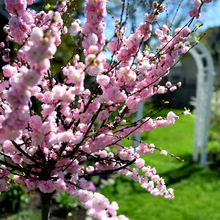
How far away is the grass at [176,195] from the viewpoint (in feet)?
12.9

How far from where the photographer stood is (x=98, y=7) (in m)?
1.04

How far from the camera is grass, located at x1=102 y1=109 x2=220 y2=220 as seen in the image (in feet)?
12.9

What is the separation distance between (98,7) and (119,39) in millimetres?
206

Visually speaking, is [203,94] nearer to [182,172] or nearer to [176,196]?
[182,172]

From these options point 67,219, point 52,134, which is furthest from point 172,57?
point 67,219

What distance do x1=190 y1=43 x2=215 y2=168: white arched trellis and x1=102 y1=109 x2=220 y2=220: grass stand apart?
0.51 meters

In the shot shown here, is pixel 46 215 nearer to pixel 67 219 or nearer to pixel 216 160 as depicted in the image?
pixel 67 219

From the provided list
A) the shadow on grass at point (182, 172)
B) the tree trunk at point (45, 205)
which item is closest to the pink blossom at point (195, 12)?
the tree trunk at point (45, 205)


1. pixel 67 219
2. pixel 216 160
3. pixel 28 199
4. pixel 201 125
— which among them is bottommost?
pixel 67 219

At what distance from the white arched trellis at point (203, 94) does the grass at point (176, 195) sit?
508 mm

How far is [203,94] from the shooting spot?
6.25m

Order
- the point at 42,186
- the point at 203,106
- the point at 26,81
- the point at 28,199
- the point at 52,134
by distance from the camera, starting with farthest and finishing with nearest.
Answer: the point at 203,106
the point at 28,199
the point at 42,186
the point at 52,134
the point at 26,81

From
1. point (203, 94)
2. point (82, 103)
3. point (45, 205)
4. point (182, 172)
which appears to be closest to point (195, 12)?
point (82, 103)

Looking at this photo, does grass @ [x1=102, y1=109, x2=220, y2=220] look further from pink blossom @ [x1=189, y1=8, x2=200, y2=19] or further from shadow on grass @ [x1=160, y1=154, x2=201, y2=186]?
pink blossom @ [x1=189, y1=8, x2=200, y2=19]
